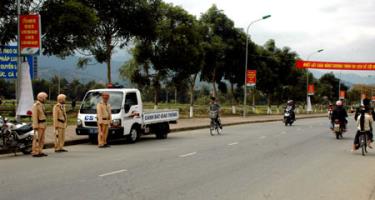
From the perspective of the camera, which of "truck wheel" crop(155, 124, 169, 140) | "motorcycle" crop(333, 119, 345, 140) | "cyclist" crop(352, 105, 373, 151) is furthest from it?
"motorcycle" crop(333, 119, 345, 140)

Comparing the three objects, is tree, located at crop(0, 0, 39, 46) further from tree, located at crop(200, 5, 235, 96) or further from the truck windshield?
tree, located at crop(200, 5, 235, 96)

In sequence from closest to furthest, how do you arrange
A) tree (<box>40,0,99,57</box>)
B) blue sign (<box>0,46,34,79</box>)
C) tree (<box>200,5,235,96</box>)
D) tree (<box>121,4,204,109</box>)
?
blue sign (<box>0,46,34,79</box>)
tree (<box>40,0,99,57</box>)
tree (<box>121,4,204,109</box>)
tree (<box>200,5,235,96</box>)

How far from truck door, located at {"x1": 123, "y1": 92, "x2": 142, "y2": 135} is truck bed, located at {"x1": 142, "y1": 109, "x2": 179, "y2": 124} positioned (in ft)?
1.70

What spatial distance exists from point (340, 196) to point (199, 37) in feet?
108

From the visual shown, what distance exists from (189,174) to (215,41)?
3596 cm

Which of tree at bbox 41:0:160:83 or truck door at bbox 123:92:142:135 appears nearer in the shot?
truck door at bbox 123:92:142:135

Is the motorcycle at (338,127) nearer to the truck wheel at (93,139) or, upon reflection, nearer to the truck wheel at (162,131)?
the truck wheel at (162,131)

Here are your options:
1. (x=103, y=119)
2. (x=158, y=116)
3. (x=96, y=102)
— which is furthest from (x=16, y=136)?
(x=158, y=116)

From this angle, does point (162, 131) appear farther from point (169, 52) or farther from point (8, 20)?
point (169, 52)

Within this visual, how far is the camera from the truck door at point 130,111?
1886 centimetres

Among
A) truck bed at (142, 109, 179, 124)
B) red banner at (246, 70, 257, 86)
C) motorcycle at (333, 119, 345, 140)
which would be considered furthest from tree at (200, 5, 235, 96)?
truck bed at (142, 109, 179, 124)

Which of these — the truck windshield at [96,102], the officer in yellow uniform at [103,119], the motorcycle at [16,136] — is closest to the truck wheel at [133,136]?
the truck windshield at [96,102]

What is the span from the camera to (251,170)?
478 inches

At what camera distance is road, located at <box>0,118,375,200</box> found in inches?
352
